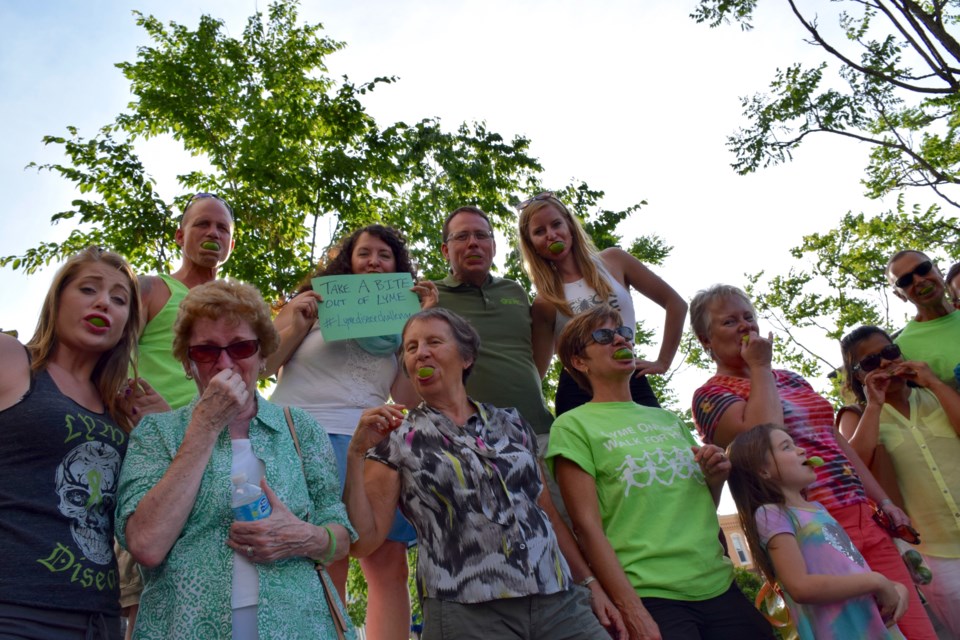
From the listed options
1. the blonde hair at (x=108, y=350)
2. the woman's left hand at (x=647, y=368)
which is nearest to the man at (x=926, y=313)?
the woman's left hand at (x=647, y=368)

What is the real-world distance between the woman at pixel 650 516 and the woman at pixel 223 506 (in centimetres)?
114

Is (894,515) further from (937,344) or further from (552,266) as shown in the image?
(552,266)

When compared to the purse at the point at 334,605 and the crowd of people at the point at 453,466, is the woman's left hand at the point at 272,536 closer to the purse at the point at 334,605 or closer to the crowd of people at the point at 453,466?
the crowd of people at the point at 453,466

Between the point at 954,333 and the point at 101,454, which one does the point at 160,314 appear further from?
the point at 954,333

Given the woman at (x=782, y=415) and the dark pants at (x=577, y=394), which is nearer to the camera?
the woman at (x=782, y=415)

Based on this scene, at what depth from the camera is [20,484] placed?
2.65m

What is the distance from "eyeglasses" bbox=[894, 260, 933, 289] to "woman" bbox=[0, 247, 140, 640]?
197 inches

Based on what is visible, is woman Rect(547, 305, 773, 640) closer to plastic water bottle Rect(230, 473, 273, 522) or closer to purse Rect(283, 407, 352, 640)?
purse Rect(283, 407, 352, 640)

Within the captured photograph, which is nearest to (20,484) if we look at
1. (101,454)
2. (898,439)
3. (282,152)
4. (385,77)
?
(101,454)

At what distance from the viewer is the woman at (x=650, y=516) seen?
331 cm

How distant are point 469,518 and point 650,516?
91cm

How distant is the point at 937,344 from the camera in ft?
17.4

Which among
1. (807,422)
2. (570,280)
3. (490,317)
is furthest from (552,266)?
(807,422)

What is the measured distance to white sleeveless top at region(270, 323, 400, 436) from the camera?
14.0 ft
